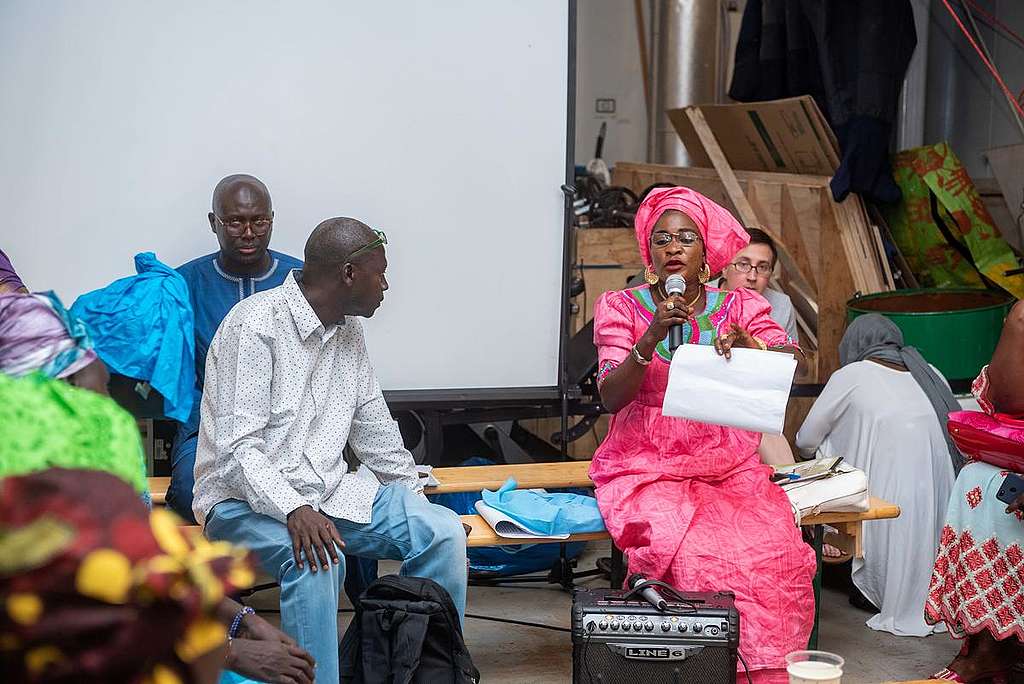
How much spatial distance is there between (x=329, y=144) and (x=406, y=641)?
89.7 inches

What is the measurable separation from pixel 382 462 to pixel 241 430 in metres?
0.62

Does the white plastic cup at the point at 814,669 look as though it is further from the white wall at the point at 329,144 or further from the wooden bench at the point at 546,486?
the white wall at the point at 329,144

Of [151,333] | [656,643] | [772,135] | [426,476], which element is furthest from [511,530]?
[772,135]

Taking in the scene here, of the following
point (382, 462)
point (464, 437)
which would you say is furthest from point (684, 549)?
point (464, 437)

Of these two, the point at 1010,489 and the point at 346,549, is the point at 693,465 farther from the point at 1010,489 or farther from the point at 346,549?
the point at 346,549

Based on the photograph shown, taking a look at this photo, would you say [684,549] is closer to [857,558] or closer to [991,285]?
[857,558]

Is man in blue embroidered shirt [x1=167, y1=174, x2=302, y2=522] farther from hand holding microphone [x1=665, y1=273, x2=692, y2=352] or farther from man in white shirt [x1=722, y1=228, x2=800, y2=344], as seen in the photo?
man in white shirt [x1=722, y1=228, x2=800, y2=344]

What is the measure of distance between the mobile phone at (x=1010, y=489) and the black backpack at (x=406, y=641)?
1803 millimetres

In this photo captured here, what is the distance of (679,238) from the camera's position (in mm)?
4094

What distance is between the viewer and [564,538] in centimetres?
413

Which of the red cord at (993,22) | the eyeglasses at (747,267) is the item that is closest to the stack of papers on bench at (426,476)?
the eyeglasses at (747,267)

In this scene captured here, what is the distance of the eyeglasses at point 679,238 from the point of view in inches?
161

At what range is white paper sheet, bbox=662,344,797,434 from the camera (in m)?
3.79

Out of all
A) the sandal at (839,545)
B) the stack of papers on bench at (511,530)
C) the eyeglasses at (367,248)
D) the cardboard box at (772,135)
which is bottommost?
the sandal at (839,545)
